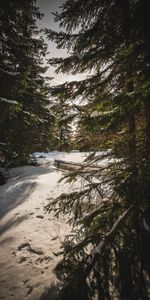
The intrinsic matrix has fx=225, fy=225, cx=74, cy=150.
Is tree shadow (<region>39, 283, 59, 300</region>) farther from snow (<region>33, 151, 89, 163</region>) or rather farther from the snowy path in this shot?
snow (<region>33, 151, 89, 163</region>)

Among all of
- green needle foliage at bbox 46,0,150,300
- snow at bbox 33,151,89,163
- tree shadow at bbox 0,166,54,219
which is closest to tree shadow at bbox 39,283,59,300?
green needle foliage at bbox 46,0,150,300

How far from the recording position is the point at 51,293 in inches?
181

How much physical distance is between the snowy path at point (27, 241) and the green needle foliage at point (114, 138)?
1541mm

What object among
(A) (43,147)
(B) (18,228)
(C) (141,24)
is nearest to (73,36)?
(C) (141,24)

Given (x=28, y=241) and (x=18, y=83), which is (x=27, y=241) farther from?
(x=18, y=83)

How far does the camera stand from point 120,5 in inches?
158

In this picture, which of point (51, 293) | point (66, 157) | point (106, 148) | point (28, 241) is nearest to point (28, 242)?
point (28, 241)

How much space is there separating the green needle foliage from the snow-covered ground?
1304 millimetres

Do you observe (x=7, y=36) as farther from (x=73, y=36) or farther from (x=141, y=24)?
(x=141, y=24)

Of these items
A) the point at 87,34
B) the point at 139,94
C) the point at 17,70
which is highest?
the point at 17,70

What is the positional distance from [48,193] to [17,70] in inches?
246

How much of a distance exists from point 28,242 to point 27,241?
0.25ft

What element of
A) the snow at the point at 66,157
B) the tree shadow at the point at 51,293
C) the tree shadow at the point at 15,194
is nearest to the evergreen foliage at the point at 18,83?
the tree shadow at the point at 15,194

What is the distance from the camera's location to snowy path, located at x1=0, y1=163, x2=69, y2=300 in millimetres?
4961
